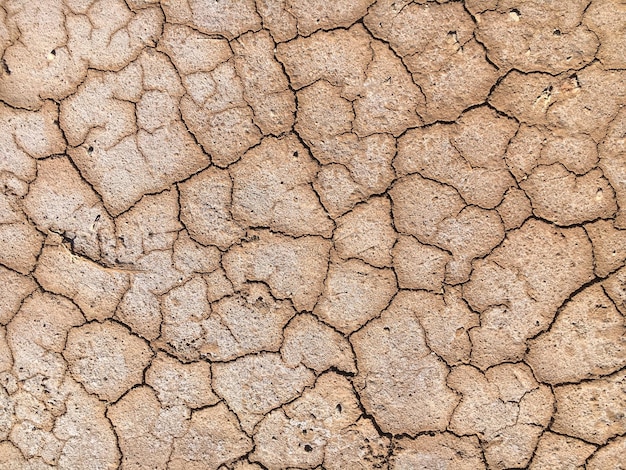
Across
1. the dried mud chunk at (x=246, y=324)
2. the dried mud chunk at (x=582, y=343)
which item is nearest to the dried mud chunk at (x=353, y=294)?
the dried mud chunk at (x=246, y=324)

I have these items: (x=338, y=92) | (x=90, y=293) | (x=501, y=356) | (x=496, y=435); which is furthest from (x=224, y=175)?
(x=496, y=435)

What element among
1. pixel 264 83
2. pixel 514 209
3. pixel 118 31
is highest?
pixel 514 209

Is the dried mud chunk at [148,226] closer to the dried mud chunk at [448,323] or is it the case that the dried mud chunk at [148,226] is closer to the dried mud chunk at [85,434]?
the dried mud chunk at [85,434]

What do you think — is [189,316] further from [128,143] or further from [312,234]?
[128,143]

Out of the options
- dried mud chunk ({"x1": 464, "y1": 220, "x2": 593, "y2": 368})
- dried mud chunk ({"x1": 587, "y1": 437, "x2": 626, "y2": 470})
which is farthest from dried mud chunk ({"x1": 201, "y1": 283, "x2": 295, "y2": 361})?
dried mud chunk ({"x1": 587, "y1": 437, "x2": 626, "y2": 470})

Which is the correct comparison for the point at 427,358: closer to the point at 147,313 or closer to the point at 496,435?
the point at 496,435

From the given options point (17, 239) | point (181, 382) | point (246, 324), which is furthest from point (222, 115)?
point (181, 382)

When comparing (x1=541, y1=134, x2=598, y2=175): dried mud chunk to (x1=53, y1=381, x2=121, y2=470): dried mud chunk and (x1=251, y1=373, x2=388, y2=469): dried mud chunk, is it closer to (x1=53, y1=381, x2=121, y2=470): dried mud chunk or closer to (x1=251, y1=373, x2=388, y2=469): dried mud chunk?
(x1=251, y1=373, x2=388, y2=469): dried mud chunk
